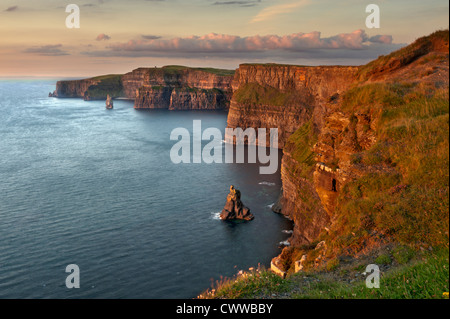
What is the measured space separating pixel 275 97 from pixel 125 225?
376 feet

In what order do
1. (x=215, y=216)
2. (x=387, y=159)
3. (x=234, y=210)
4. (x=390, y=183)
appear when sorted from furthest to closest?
(x=215, y=216)
(x=234, y=210)
(x=387, y=159)
(x=390, y=183)

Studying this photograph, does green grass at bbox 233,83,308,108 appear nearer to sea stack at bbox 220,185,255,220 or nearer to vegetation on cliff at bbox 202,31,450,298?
sea stack at bbox 220,185,255,220

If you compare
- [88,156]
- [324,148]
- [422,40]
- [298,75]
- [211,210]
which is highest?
[298,75]

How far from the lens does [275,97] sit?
165000 millimetres

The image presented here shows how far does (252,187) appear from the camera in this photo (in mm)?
93562

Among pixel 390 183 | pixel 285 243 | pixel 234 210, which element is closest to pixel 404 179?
pixel 390 183

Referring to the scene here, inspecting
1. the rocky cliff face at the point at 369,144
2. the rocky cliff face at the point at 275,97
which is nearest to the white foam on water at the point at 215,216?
the rocky cliff face at the point at 369,144

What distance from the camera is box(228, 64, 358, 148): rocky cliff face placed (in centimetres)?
14988

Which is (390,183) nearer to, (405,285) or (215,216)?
(405,285)

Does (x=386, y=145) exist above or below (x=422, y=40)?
below

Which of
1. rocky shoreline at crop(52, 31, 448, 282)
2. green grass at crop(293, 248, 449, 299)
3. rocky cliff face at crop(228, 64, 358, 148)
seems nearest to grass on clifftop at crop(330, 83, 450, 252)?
rocky shoreline at crop(52, 31, 448, 282)
